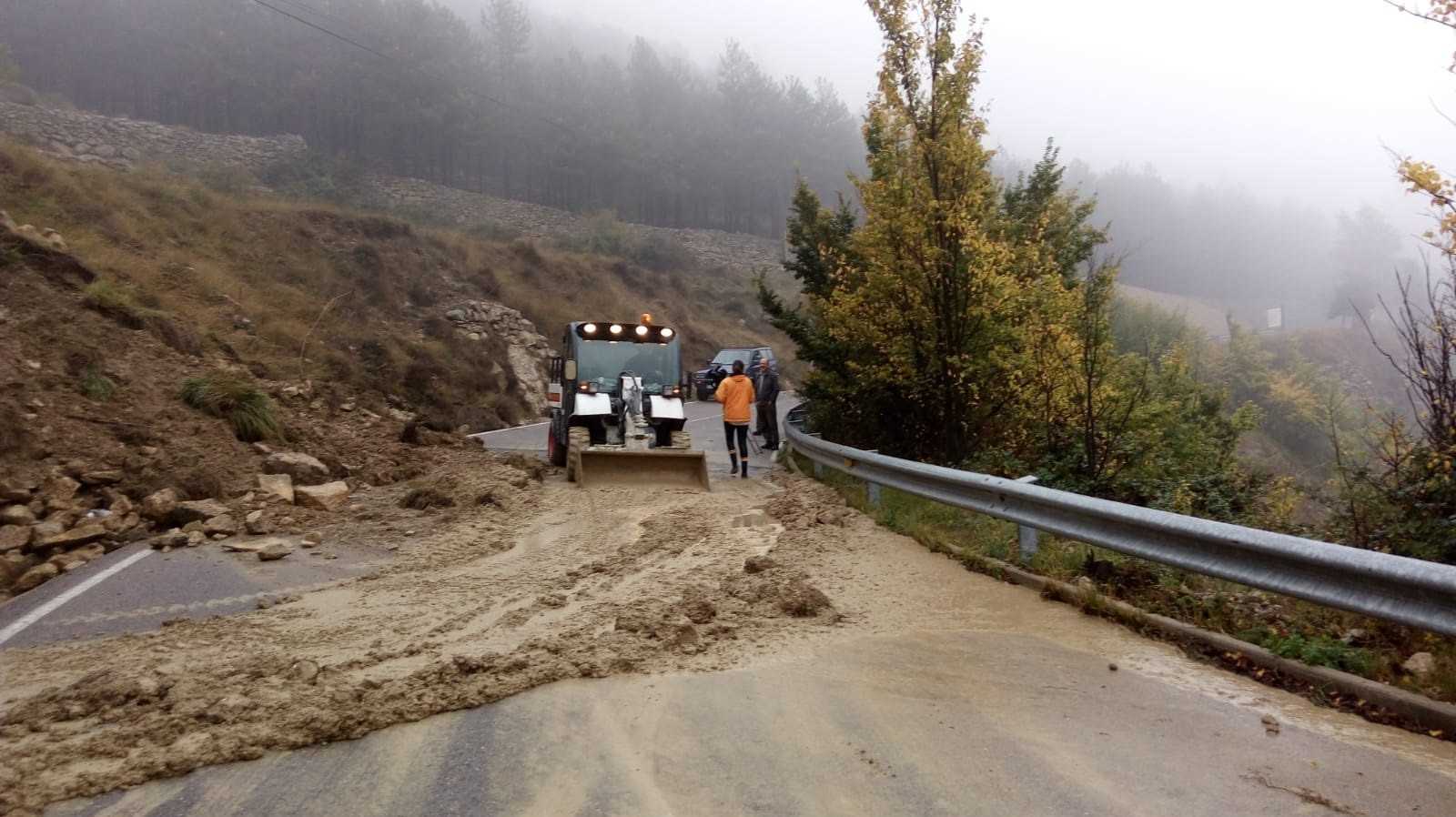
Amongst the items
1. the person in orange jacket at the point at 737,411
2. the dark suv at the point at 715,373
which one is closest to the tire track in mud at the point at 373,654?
the person in orange jacket at the point at 737,411

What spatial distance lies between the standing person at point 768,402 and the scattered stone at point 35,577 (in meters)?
11.9

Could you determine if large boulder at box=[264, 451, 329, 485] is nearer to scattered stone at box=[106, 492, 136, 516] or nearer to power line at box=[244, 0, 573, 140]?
scattered stone at box=[106, 492, 136, 516]

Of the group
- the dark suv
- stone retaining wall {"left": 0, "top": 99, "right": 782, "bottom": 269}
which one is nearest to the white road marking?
the dark suv

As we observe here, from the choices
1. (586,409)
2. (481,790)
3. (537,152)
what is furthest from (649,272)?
(481,790)

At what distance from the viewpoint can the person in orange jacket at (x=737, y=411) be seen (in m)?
13.6

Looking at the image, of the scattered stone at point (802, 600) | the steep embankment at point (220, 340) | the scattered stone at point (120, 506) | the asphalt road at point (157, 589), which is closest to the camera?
the scattered stone at point (802, 600)

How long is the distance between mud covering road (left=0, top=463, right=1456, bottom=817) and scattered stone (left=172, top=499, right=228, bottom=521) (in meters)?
3.03

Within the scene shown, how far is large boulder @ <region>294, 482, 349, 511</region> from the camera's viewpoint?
9.80m

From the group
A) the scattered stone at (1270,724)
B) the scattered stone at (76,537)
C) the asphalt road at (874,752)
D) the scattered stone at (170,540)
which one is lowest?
the scattered stone at (1270,724)

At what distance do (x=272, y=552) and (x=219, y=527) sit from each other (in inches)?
44.7

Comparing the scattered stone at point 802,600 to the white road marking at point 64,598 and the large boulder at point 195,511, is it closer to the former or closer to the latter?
the white road marking at point 64,598

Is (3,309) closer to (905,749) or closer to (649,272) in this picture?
(905,749)

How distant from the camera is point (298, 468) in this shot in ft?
35.6

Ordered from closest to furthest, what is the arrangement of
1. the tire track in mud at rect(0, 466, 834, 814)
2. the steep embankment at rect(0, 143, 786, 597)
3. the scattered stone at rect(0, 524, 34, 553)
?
the tire track in mud at rect(0, 466, 834, 814) → the scattered stone at rect(0, 524, 34, 553) → the steep embankment at rect(0, 143, 786, 597)
